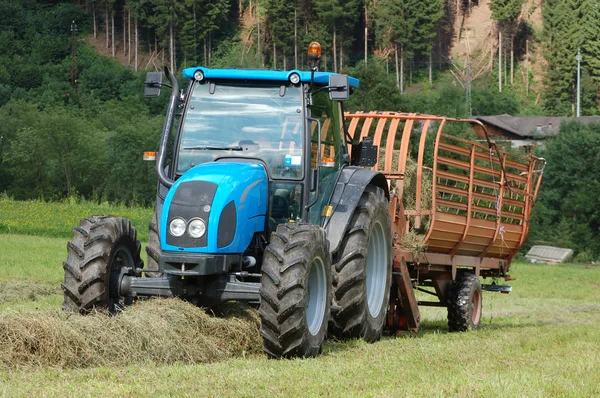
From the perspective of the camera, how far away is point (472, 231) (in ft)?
49.4

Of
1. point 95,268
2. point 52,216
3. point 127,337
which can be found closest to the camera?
point 127,337

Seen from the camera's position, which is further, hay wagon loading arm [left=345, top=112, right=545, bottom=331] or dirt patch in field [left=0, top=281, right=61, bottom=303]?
dirt patch in field [left=0, top=281, right=61, bottom=303]

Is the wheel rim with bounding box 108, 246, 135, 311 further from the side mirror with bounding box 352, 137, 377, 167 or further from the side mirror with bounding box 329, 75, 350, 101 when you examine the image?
the side mirror with bounding box 352, 137, 377, 167

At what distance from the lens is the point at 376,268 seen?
1213 cm

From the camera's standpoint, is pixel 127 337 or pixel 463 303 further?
pixel 463 303

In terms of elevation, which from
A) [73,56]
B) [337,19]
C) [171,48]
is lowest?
[73,56]

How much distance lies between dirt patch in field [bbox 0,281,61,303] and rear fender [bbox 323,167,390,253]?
7407mm

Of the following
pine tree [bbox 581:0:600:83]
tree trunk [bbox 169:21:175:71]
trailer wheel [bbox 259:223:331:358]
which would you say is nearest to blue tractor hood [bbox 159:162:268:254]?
trailer wheel [bbox 259:223:331:358]

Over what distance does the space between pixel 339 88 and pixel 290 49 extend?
323 ft

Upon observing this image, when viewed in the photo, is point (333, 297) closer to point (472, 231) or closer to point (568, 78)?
point (472, 231)

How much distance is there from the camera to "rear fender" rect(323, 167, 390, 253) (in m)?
11.0

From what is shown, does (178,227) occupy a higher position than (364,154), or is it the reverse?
(364,154)

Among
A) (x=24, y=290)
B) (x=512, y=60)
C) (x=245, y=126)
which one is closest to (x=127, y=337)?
(x=245, y=126)

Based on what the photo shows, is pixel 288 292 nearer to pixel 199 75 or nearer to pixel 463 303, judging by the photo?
pixel 199 75
